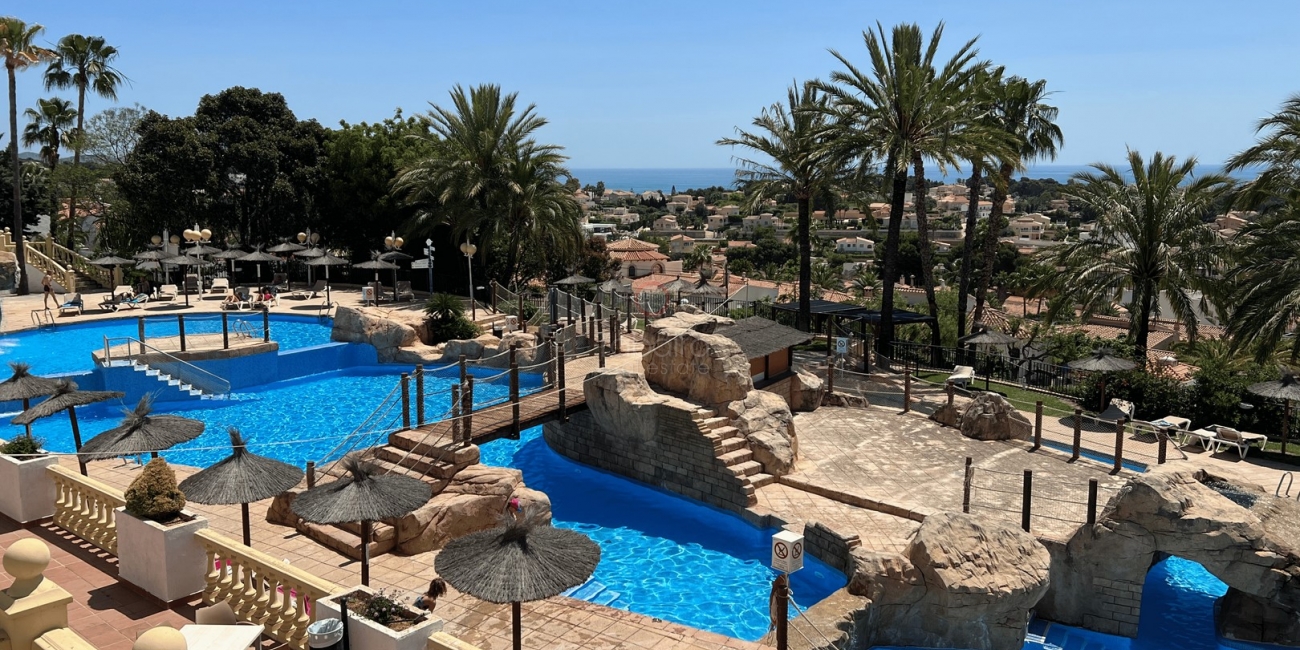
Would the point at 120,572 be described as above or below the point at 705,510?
above

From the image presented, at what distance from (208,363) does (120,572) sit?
56.7ft

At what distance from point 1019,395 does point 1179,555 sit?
38.1ft

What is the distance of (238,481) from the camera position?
11.5 metres

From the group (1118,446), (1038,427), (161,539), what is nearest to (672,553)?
(161,539)

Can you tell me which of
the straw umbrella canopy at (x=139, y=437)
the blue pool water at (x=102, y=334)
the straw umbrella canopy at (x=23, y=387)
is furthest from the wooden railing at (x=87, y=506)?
the blue pool water at (x=102, y=334)

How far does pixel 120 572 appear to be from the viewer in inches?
426

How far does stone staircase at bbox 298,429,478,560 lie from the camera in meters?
14.5

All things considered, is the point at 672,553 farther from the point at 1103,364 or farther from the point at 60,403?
the point at 1103,364

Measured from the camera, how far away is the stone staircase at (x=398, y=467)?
14.5m

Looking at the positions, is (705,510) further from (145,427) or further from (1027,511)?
(145,427)

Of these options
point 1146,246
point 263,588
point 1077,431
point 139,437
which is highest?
point 1146,246

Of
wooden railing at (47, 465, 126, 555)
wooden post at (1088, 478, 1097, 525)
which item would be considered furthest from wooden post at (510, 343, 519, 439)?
wooden post at (1088, 478, 1097, 525)

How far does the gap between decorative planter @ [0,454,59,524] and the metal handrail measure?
1373 centimetres

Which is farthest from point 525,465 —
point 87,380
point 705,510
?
point 87,380
